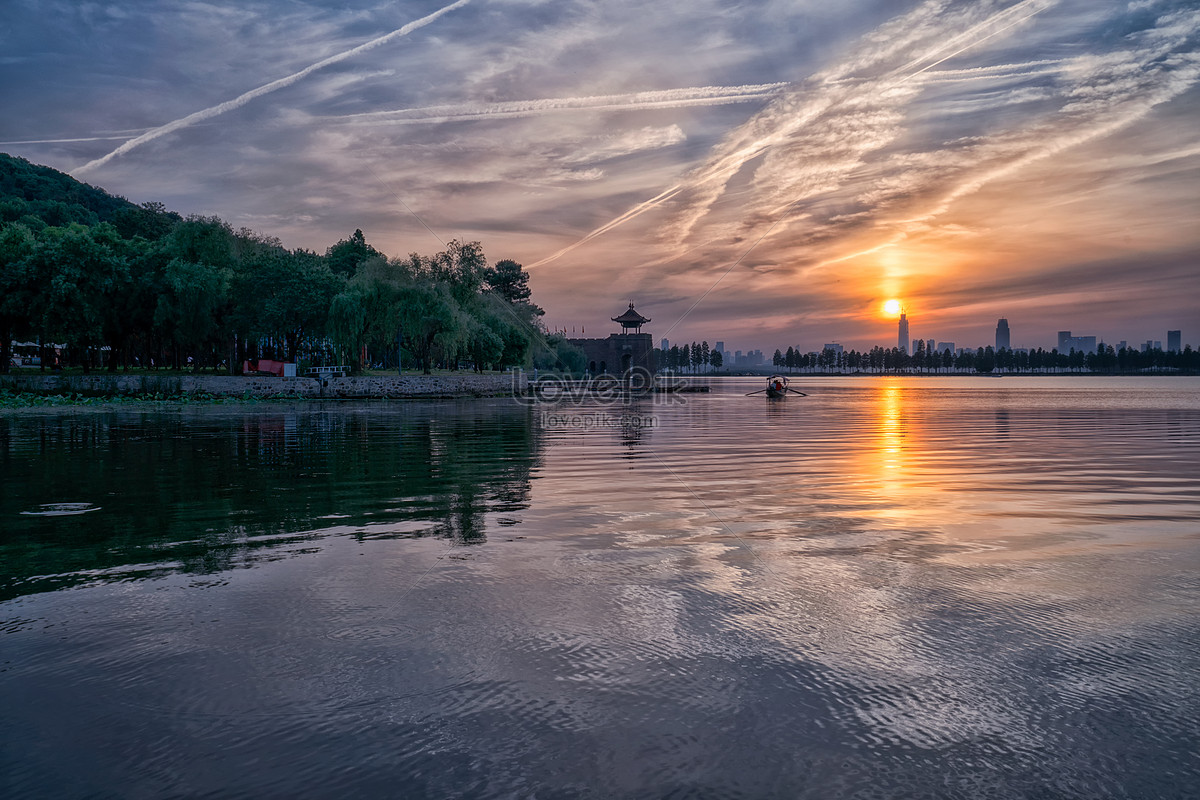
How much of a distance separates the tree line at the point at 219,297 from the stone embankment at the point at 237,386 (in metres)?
2.38

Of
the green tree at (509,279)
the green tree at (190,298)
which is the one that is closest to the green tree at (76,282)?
the green tree at (190,298)

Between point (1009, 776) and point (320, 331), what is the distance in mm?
52834

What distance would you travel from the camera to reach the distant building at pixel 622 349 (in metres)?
123

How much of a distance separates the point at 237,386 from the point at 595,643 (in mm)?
49189

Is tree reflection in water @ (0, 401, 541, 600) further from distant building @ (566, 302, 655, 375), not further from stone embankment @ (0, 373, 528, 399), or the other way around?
distant building @ (566, 302, 655, 375)

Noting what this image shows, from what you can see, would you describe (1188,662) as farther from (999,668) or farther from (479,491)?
(479,491)

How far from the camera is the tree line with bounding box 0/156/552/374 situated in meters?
43.1

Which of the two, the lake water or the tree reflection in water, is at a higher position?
the lake water

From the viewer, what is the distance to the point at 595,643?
16.8 ft

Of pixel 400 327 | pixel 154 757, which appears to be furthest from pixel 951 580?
pixel 400 327

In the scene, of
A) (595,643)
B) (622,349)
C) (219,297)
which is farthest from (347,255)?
(595,643)

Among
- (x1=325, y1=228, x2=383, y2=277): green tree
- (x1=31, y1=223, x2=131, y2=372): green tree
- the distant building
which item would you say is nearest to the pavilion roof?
the distant building

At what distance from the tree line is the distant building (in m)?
59.2

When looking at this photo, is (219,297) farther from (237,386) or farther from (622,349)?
(622,349)
